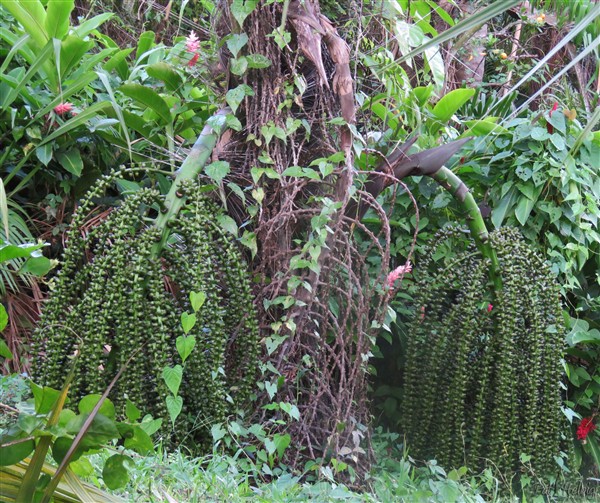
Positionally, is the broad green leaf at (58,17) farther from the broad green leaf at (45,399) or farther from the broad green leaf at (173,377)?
the broad green leaf at (45,399)

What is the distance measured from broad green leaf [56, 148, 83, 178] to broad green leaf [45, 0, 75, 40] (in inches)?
20.4

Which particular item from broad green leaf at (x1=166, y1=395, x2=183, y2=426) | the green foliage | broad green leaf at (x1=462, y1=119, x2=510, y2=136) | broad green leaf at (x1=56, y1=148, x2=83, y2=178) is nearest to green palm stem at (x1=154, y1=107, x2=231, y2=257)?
broad green leaf at (x1=166, y1=395, x2=183, y2=426)

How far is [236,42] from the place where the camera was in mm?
2836

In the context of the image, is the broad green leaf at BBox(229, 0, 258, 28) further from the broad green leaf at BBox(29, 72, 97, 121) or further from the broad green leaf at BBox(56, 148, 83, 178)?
the broad green leaf at BBox(56, 148, 83, 178)

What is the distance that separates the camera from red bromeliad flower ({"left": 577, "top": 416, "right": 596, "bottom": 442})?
3584mm

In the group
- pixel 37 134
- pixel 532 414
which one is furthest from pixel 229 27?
pixel 532 414

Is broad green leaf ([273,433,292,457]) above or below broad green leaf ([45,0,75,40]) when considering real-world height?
below

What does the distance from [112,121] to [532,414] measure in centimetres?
221

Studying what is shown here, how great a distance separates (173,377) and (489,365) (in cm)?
140

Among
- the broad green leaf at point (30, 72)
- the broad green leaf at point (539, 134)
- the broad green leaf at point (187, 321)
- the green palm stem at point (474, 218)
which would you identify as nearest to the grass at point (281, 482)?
the broad green leaf at point (187, 321)

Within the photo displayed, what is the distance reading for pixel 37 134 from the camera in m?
3.46

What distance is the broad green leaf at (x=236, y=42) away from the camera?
2826 mm

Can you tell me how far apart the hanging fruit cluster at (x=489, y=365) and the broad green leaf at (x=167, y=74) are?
4.28ft

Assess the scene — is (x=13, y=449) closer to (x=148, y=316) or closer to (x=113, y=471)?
(x=113, y=471)
